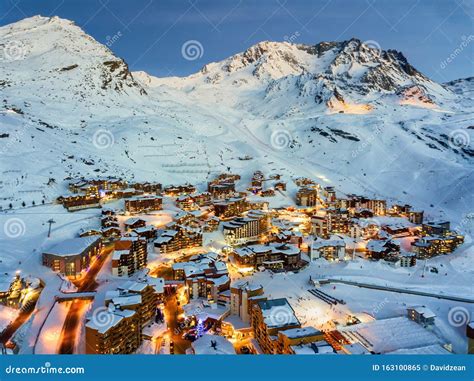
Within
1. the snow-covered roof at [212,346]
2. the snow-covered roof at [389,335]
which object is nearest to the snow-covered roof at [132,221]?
the snow-covered roof at [212,346]

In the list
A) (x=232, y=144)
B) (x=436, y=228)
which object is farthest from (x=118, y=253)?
(x=232, y=144)

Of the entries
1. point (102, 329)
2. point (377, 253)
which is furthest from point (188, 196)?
point (102, 329)

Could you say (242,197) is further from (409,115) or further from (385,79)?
(385,79)

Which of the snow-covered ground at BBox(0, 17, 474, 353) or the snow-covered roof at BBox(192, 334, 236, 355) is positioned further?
the snow-covered ground at BBox(0, 17, 474, 353)

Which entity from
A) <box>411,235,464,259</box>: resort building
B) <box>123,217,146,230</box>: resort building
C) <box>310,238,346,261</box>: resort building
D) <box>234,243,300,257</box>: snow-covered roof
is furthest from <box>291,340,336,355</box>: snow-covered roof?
<box>123,217,146,230</box>: resort building

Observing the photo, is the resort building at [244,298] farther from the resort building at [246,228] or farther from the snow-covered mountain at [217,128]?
the snow-covered mountain at [217,128]

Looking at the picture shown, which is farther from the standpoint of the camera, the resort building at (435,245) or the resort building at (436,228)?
the resort building at (436,228)

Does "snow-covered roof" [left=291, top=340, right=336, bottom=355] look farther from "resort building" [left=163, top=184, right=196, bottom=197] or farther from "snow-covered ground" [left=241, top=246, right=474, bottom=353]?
"resort building" [left=163, top=184, right=196, bottom=197]
